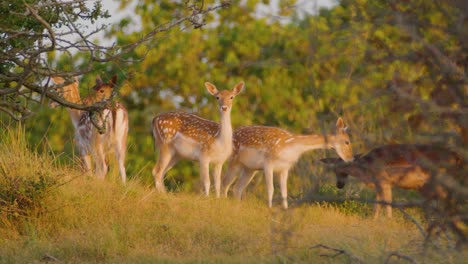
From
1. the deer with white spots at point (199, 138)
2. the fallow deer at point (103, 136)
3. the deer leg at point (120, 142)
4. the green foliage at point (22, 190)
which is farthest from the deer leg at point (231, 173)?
the green foliage at point (22, 190)

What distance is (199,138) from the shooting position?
546 inches

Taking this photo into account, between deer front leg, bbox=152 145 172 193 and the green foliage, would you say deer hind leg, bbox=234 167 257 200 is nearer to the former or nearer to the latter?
deer front leg, bbox=152 145 172 193

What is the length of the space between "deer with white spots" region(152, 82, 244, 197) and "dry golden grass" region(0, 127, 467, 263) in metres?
1.96

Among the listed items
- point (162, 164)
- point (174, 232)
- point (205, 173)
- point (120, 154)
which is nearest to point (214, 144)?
point (205, 173)

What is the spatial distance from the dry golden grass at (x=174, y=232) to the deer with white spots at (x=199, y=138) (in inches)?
77.1

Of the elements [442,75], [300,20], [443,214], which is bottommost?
[443,214]

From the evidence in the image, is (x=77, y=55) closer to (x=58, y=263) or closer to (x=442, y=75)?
(x=58, y=263)

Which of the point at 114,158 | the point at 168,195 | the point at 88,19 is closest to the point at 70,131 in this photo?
the point at 114,158

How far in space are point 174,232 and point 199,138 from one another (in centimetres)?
458

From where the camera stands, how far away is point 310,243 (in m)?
8.70

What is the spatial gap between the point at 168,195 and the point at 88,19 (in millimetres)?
3256

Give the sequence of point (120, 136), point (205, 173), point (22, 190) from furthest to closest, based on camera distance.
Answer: point (120, 136), point (205, 173), point (22, 190)

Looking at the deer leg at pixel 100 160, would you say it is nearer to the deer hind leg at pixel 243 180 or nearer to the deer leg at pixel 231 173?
the deer leg at pixel 231 173

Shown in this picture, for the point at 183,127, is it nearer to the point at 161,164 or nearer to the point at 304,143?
the point at 161,164
